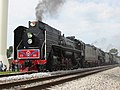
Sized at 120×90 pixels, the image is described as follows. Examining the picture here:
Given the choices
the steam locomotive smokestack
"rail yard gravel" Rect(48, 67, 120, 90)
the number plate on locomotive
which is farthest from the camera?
the steam locomotive smokestack

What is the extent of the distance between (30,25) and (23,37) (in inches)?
50.2

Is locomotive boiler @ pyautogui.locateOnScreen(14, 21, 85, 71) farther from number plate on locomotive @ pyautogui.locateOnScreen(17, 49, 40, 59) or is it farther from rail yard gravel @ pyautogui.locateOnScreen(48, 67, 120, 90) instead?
rail yard gravel @ pyautogui.locateOnScreen(48, 67, 120, 90)

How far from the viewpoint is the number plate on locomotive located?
21578mm

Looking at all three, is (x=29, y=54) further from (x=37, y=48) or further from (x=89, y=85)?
(x=89, y=85)

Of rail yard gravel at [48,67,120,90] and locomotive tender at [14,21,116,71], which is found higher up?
locomotive tender at [14,21,116,71]

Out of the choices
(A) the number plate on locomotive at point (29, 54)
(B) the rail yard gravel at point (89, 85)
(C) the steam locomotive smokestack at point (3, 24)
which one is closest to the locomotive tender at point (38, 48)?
(A) the number plate on locomotive at point (29, 54)

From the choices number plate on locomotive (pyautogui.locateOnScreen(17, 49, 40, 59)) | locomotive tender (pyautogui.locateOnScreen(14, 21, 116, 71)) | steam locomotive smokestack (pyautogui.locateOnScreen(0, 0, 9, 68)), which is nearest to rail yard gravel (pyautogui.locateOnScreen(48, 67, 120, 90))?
locomotive tender (pyautogui.locateOnScreen(14, 21, 116, 71))

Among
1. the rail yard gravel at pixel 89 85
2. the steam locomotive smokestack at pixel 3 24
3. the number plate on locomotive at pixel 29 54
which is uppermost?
the steam locomotive smokestack at pixel 3 24

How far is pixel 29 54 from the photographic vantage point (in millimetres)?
21688

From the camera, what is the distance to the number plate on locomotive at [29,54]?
21578 mm

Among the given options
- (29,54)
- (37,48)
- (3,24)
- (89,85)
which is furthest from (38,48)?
(3,24)

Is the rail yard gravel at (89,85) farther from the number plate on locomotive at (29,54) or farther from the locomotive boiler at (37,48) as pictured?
the number plate on locomotive at (29,54)

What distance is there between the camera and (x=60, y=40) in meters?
26.5

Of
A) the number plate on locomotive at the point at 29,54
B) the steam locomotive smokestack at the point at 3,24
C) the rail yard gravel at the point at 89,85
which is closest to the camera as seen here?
the rail yard gravel at the point at 89,85
